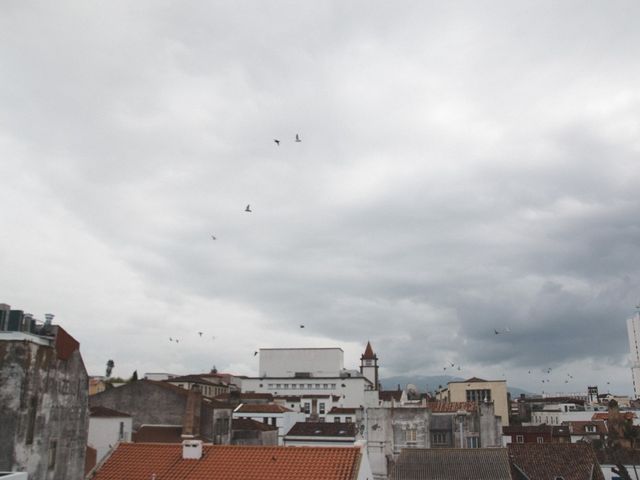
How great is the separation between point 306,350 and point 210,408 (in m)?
66.8

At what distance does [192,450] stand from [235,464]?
206cm

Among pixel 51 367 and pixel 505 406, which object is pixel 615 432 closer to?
pixel 505 406

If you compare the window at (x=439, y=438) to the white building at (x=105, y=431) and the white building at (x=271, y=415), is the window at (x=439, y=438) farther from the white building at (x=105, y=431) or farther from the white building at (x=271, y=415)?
the white building at (x=105, y=431)

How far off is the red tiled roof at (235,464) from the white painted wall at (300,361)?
85.1m

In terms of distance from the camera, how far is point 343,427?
66.9 metres

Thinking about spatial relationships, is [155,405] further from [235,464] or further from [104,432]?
[235,464]

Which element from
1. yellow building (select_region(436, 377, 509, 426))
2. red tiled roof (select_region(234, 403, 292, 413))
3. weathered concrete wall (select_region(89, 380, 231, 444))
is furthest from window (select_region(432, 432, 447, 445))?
yellow building (select_region(436, 377, 509, 426))

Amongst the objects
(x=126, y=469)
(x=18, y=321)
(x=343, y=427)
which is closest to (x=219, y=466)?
(x=126, y=469)

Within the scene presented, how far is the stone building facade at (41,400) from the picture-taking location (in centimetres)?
2061

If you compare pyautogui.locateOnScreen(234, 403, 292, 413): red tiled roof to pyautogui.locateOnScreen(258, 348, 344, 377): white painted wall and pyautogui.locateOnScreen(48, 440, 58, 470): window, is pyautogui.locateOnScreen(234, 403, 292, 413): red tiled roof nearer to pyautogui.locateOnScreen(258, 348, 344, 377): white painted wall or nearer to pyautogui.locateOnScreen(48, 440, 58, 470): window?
pyautogui.locateOnScreen(258, 348, 344, 377): white painted wall

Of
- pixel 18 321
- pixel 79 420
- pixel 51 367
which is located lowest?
pixel 79 420

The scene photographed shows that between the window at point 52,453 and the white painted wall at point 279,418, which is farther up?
the white painted wall at point 279,418


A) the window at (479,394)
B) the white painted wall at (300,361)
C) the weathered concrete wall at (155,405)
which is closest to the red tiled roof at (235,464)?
the weathered concrete wall at (155,405)

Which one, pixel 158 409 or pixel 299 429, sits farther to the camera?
pixel 299 429
